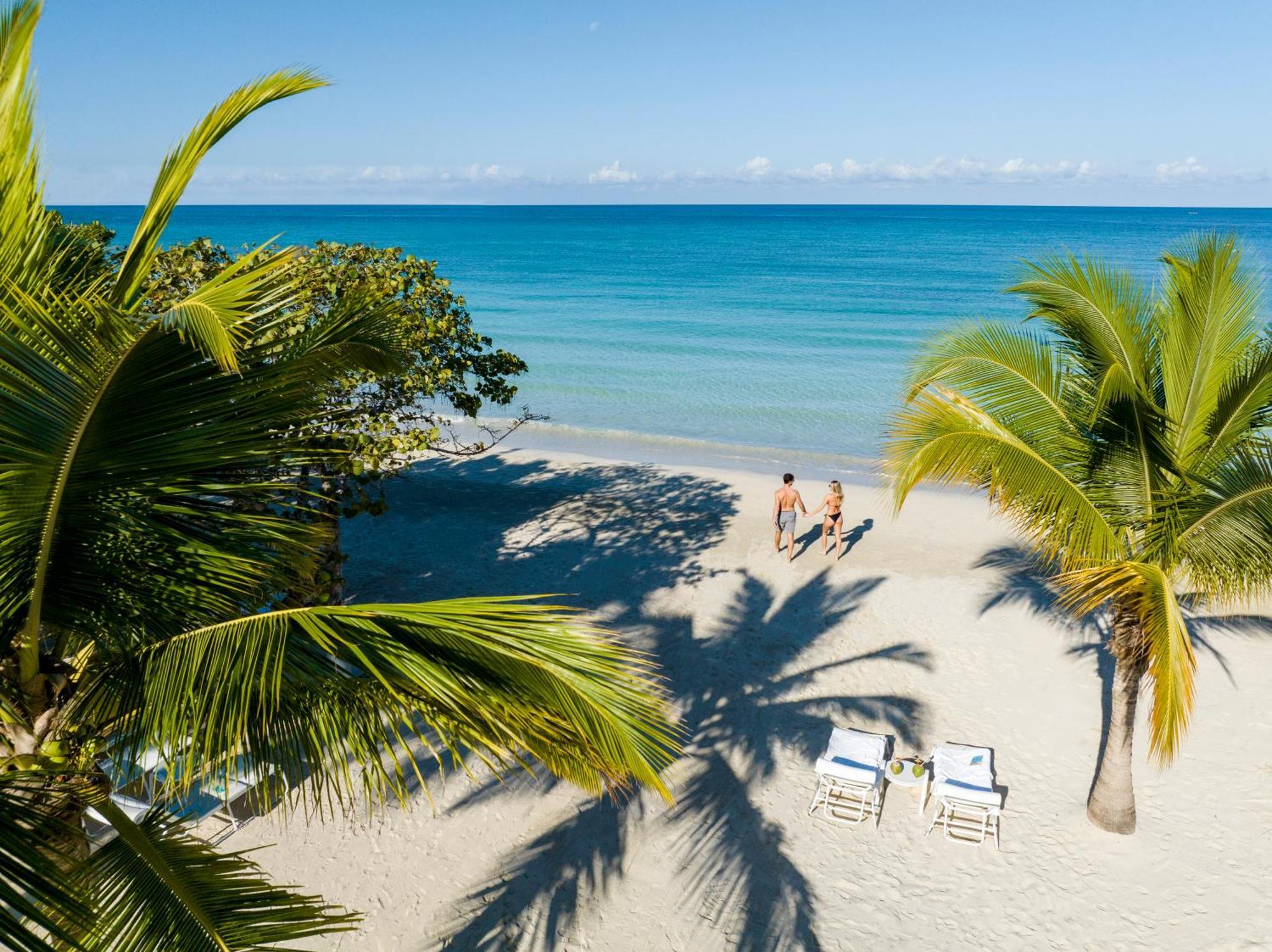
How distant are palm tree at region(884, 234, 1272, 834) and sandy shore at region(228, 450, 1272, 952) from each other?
105 cm

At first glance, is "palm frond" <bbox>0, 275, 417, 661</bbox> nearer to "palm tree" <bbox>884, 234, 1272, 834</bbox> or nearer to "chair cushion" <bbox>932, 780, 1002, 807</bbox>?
"palm tree" <bbox>884, 234, 1272, 834</bbox>

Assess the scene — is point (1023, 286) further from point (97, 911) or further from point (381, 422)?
point (97, 911)

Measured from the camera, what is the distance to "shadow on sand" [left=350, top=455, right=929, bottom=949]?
255 inches

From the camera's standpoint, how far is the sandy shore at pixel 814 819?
628 cm

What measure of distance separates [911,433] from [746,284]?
47.7 m

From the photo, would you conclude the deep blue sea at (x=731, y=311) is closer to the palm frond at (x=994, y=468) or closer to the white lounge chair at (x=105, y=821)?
the palm frond at (x=994, y=468)

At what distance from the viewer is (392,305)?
4.18 m

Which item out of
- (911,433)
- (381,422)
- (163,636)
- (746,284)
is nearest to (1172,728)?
(911,433)

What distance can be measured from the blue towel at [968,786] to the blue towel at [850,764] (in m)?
0.63

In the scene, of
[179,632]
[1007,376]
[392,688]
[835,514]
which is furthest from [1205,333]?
[835,514]

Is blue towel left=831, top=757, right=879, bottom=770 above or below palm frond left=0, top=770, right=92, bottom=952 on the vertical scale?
below

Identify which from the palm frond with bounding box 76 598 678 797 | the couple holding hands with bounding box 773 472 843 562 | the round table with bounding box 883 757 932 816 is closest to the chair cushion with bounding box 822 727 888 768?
the round table with bounding box 883 757 932 816

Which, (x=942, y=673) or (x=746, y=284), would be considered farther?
(x=746, y=284)

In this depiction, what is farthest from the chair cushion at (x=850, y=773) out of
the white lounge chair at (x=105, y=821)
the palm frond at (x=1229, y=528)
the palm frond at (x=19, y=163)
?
the palm frond at (x=19, y=163)
